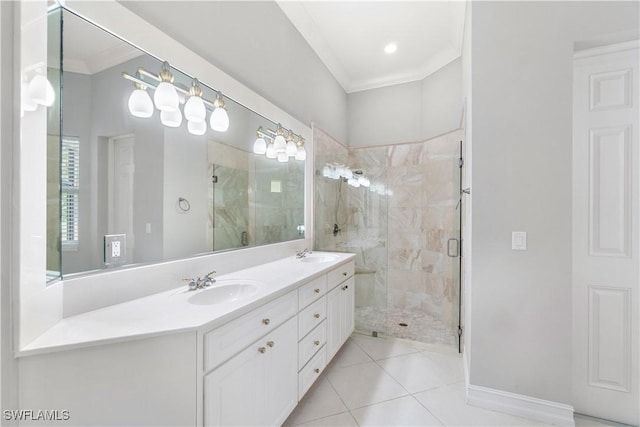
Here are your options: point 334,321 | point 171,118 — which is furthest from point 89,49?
point 334,321

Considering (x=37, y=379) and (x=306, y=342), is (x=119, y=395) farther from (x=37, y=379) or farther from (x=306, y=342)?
(x=306, y=342)

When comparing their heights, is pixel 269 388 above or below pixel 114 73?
below

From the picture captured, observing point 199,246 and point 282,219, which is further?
point 282,219

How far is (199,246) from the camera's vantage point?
1568 mm

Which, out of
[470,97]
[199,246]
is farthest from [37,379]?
[470,97]

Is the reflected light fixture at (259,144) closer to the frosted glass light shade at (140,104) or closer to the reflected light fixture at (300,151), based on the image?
the reflected light fixture at (300,151)

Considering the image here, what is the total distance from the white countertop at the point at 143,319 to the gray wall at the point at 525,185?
1403mm

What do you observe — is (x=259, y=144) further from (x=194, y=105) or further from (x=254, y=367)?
(x=254, y=367)

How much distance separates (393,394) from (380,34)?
11.0 ft

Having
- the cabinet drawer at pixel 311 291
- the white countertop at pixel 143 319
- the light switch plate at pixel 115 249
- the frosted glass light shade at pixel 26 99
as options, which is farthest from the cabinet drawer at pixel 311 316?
the frosted glass light shade at pixel 26 99

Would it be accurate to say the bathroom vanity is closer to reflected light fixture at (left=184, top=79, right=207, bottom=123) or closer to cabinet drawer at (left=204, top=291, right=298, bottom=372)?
cabinet drawer at (left=204, top=291, right=298, bottom=372)

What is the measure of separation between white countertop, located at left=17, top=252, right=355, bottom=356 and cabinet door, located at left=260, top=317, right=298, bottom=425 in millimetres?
245

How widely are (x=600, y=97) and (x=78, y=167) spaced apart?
2.84 m

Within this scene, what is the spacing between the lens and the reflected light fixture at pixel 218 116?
1.62 meters
